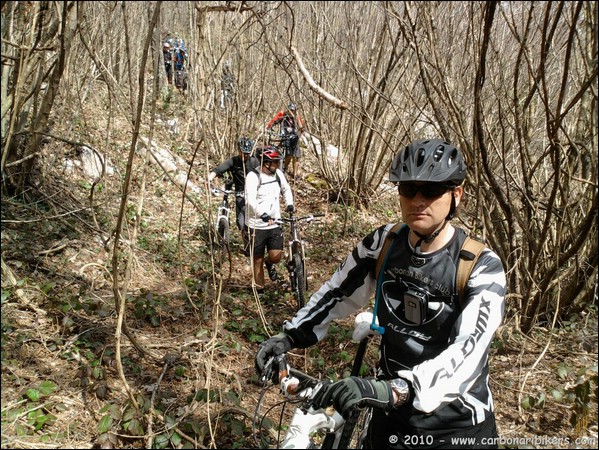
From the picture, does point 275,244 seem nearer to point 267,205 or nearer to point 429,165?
point 267,205

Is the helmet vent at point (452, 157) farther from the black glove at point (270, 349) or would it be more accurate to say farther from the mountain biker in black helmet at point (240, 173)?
the mountain biker in black helmet at point (240, 173)

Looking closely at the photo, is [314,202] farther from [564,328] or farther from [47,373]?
[47,373]

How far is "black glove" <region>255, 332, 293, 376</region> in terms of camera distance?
2004 mm

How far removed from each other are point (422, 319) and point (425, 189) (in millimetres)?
531

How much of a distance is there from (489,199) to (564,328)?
4.72 feet

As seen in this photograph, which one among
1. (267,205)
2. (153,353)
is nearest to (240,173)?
(267,205)

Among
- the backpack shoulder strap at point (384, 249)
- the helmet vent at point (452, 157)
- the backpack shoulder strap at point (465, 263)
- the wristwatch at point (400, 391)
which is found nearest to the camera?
the wristwatch at point (400, 391)

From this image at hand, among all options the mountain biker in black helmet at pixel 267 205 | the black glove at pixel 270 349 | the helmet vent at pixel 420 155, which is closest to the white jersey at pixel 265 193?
the mountain biker in black helmet at pixel 267 205

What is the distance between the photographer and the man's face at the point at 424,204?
1994mm

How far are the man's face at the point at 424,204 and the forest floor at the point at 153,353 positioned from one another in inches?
46.6

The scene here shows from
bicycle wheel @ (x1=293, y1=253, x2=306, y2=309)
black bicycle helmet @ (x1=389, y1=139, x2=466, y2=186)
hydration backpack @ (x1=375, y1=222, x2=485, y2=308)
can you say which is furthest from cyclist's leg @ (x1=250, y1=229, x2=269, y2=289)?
hydration backpack @ (x1=375, y1=222, x2=485, y2=308)

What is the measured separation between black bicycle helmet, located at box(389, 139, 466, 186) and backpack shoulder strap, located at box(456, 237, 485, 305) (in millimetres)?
277

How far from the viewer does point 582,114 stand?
458cm

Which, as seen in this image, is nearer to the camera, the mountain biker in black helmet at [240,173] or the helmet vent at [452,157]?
the helmet vent at [452,157]
